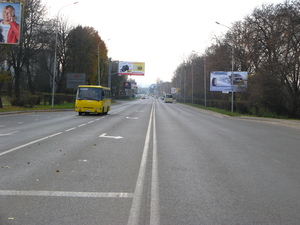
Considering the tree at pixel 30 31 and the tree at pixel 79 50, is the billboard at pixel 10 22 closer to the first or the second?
the tree at pixel 30 31

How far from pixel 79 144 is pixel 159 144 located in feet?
9.15

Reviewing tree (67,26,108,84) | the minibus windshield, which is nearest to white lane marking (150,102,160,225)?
the minibus windshield

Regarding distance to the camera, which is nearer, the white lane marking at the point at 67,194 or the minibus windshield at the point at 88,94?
the white lane marking at the point at 67,194

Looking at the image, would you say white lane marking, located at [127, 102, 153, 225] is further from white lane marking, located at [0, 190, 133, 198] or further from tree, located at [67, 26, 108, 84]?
tree, located at [67, 26, 108, 84]

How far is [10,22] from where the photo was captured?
24.8 meters

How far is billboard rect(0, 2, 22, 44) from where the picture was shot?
24.6 m

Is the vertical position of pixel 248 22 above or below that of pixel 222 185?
above

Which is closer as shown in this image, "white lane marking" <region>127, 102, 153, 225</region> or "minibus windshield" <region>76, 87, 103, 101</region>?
"white lane marking" <region>127, 102, 153, 225</region>

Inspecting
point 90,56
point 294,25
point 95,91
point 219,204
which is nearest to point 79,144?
point 219,204

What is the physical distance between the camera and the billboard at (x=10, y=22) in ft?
80.6

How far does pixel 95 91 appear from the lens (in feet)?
93.0

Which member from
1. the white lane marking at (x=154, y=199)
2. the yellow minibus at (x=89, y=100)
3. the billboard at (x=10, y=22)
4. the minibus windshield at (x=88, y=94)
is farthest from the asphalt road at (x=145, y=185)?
the minibus windshield at (x=88, y=94)

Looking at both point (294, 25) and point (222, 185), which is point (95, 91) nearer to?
point (294, 25)

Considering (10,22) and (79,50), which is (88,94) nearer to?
(10,22)
